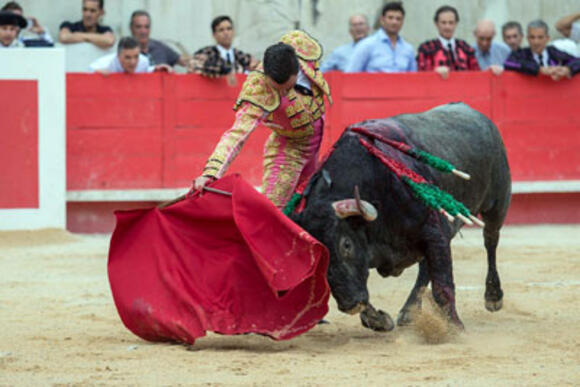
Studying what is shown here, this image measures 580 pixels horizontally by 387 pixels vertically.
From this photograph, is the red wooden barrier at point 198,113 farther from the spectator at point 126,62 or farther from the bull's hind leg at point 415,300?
the bull's hind leg at point 415,300

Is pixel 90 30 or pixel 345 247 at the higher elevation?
pixel 90 30

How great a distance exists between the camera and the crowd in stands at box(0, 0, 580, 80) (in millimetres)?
7969

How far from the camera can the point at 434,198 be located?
4.21 metres

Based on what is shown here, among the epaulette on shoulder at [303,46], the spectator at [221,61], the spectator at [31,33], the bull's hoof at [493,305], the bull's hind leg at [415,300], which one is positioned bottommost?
the bull's hoof at [493,305]

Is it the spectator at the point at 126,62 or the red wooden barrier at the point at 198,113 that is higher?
the spectator at the point at 126,62

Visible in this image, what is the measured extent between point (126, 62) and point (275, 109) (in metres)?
3.76

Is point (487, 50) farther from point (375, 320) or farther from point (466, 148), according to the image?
point (375, 320)

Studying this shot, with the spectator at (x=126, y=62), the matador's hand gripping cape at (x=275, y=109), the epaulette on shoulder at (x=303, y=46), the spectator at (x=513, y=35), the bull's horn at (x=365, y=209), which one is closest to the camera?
the bull's horn at (x=365, y=209)

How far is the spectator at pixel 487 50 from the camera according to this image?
8609mm

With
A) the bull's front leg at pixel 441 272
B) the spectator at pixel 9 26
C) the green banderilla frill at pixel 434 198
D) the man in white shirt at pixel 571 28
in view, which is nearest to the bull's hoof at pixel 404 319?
the bull's front leg at pixel 441 272

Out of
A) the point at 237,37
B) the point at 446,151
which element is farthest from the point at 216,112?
the point at 446,151

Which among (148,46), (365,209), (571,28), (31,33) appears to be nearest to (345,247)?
(365,209)

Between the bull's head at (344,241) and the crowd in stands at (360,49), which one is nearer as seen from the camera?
the bull's head at (344,241)

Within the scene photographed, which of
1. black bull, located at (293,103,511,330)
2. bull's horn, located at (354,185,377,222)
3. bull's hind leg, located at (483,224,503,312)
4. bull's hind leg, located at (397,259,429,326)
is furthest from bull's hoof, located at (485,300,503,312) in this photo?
bull's horn, located at (354,185,377,222)
